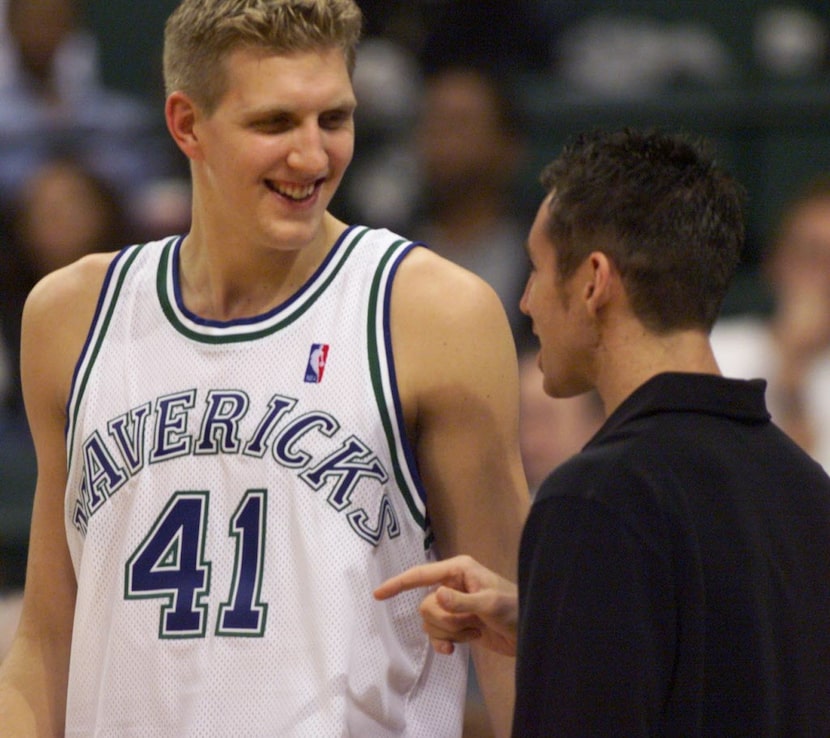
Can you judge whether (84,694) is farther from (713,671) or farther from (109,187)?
(109,187)

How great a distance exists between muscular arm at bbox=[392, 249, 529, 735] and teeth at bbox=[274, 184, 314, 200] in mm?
206

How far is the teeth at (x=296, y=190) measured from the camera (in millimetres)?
2557

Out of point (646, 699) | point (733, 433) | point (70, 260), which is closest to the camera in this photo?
point (646, 699)

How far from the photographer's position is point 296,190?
256 centimetres

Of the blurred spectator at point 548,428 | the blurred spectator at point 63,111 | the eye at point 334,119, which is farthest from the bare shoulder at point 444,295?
the blurred spectator at point 63,111

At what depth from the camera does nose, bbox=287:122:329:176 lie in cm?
251

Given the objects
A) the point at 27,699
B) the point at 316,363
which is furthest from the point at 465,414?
the point at 27,699

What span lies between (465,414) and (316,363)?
0.84 feet

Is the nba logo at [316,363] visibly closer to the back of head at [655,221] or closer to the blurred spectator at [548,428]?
the back of head at [655,221]

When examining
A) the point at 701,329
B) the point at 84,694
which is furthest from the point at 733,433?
the point at 84,694

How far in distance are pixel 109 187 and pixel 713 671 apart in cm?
407

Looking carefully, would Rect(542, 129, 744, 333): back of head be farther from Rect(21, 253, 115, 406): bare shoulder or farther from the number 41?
Rect(21, 253, 115, 406): bare shoulder

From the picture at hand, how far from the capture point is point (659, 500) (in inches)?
75.1

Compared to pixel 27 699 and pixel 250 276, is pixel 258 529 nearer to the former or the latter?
pixel 250 276
